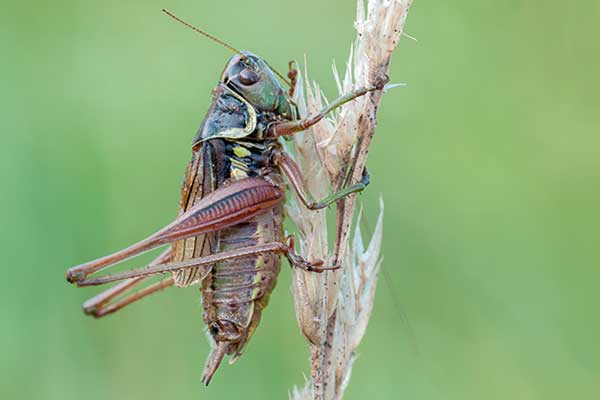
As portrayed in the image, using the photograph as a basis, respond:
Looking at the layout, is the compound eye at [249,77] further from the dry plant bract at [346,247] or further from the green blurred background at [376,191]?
the green blurred background at [376,191]

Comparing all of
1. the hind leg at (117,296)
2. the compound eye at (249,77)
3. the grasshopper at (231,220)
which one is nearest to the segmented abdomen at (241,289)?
the grasshopper at (231,220)

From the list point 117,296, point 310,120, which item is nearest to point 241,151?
point 310,120

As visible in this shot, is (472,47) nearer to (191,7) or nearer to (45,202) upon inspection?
(191,7)

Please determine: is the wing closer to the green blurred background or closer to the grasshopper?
the grasshopper

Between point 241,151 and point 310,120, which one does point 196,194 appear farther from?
point 310,120

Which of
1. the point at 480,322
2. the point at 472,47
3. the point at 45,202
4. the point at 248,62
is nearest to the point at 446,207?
the point at 480,322

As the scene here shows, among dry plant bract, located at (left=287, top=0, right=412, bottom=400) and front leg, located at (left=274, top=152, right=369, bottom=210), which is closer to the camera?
dry plant bract, located at (left=287, top=0, right=412, bottom=400)

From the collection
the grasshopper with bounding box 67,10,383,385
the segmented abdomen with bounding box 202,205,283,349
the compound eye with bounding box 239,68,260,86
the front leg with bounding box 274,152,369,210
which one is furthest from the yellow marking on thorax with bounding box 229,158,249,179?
the segmented abdomen with bounding box 202,205,283,349
